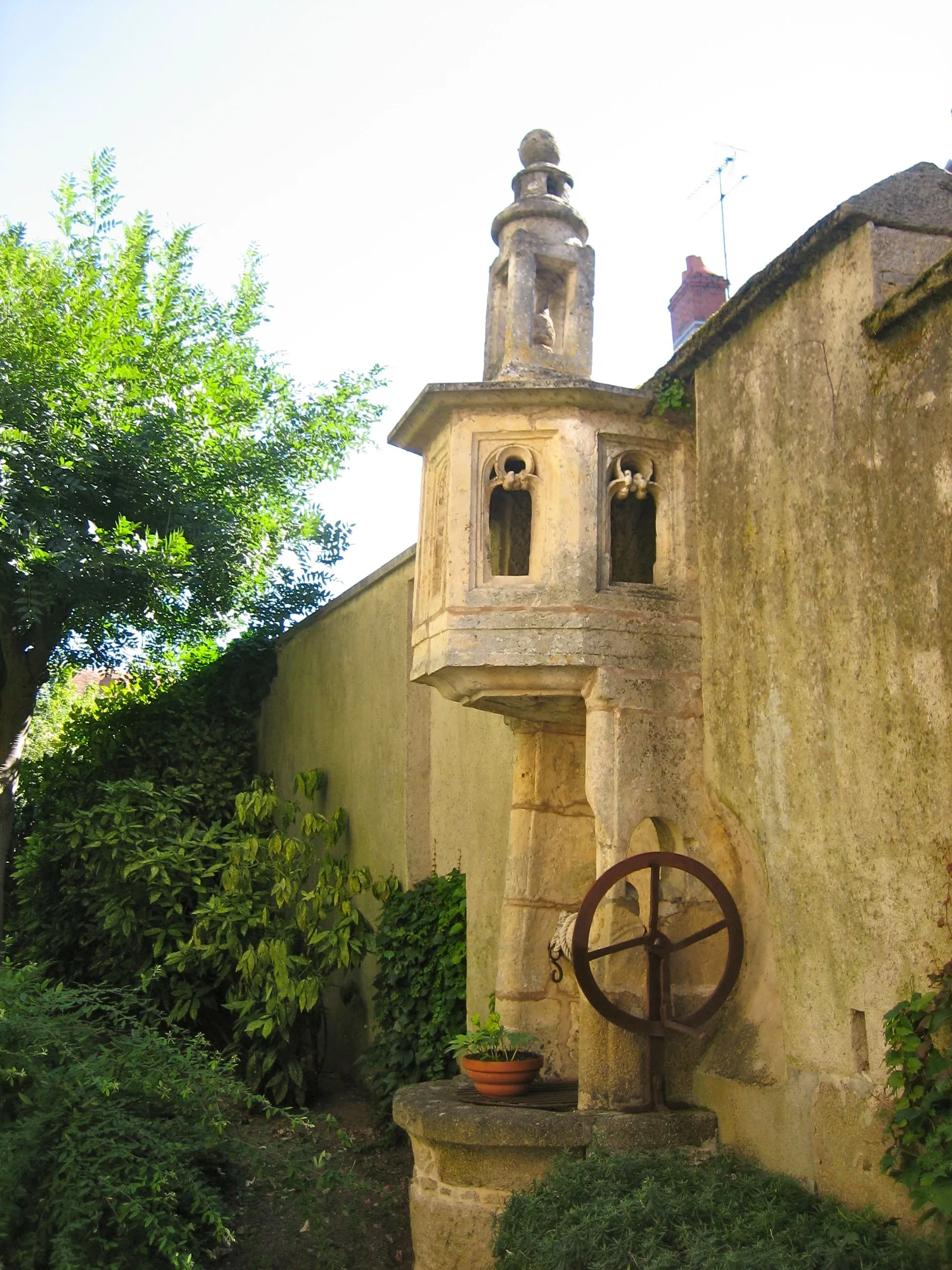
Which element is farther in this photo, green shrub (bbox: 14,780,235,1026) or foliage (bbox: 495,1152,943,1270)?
green shrub (bbox: 14,780,235,1026)

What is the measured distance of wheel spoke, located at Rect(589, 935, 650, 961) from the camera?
4.51m

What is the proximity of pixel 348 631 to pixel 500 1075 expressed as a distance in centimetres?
492

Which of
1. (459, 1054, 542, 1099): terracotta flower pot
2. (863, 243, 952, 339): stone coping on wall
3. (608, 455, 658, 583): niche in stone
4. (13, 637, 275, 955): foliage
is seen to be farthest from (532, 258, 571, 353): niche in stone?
(13, 637, 275, 955): foliage

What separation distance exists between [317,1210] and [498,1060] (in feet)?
3.84

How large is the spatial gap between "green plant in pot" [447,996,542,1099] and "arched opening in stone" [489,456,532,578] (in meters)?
1.95

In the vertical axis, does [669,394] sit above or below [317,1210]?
above

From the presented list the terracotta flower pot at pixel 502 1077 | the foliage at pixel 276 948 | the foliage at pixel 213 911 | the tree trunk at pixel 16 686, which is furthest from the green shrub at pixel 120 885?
the terracotta flower pot at pixel 502 1077

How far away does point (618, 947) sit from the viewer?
454 cm

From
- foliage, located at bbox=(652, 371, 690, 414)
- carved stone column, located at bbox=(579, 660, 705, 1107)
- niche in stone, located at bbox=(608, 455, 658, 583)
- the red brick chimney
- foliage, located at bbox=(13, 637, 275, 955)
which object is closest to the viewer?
carved stone column, located at bbox=(579, 660, 705, 1107)

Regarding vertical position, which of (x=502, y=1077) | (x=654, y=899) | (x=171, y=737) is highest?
(x=171, y=737)

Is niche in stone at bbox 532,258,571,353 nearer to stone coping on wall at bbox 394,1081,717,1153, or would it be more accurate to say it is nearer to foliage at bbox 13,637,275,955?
stone coping on wall at bbox 394,1081,717,1153

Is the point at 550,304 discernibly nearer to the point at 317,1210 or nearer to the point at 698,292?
the point at 317,1210

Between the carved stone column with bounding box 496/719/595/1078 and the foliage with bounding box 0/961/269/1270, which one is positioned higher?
the carved stone column with bounding box 496/719/595/1078

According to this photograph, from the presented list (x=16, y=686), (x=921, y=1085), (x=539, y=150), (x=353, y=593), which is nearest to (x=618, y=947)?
(x=921, y=1085)
